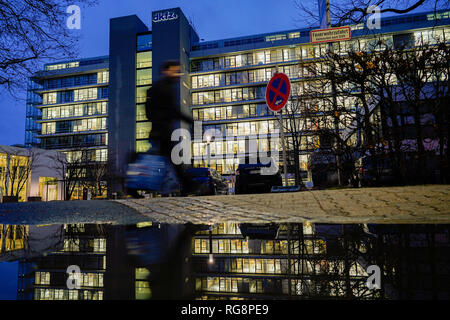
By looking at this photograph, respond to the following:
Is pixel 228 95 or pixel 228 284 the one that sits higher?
pixel 228 95

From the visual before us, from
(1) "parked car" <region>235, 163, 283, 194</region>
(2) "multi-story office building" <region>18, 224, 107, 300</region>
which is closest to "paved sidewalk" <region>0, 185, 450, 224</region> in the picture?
(2) "multi-story office building" <region>18, 224, 107, 300</region>

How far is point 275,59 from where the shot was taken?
4847 centimetres

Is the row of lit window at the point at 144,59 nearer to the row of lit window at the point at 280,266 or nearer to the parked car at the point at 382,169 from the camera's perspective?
the parked car at the point at 382,169

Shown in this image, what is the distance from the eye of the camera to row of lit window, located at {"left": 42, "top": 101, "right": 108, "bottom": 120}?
54.8 metres

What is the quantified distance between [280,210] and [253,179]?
17.7 ft

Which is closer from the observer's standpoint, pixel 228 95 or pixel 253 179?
pixel 253 179

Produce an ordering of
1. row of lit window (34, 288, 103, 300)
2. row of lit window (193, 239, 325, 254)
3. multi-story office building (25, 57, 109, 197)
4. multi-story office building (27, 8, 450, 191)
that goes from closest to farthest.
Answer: row of lit window (34, 288, 103, 300)
row of lit window (193, 239, 325, 254)
multi-story office building (27, 8, 450, 191)
multi-story office building (25, 57, 109, 197)

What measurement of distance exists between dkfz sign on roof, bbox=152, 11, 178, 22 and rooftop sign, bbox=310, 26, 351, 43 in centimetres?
4641

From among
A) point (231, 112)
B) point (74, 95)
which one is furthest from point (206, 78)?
point (74, 95)

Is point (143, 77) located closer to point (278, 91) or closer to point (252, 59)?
point (252, 59)

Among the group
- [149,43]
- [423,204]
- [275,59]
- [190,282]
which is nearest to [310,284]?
[190,282]

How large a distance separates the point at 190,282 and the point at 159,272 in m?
0.31

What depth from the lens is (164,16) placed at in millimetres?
49000

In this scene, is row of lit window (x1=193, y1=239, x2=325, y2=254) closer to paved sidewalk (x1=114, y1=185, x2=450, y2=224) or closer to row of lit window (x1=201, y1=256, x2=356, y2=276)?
row of lit window (x1=201, y1=256, x2=356, y2=276)
